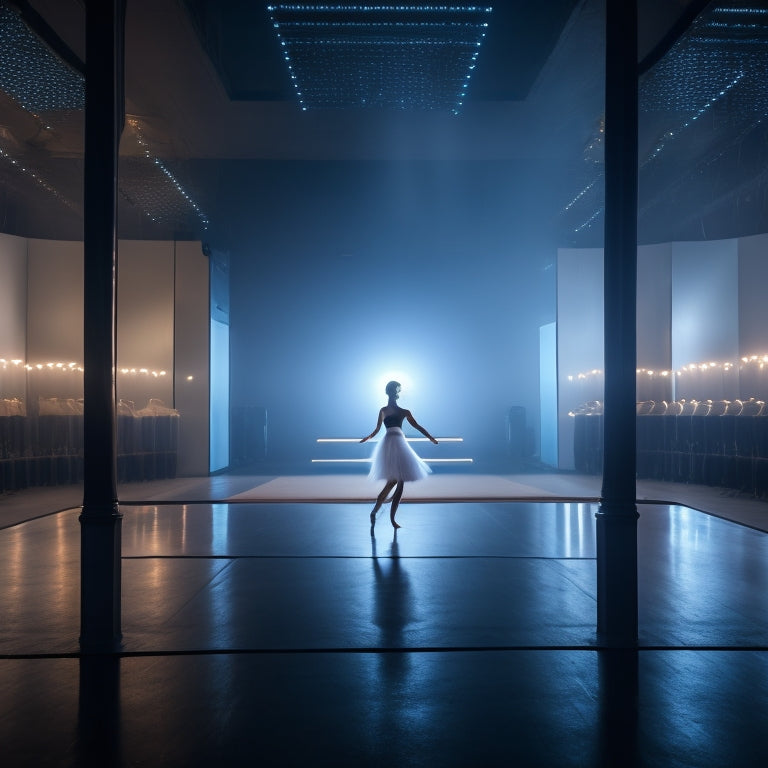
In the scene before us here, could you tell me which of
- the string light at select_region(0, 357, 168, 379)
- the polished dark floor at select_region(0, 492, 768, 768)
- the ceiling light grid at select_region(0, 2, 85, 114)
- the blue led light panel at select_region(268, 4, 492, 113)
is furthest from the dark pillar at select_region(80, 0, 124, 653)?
the string light at select_region(0, 357, 168, 379)

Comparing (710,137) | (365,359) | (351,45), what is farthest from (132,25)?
(365,359)

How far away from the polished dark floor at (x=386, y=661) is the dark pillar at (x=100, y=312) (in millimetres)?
570

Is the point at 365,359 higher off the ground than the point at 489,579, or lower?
higher

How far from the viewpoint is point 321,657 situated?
386 cm

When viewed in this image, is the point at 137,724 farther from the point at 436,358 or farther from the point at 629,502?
the point at 436,358

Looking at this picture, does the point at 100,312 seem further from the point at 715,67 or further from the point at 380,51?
the point at 715,67

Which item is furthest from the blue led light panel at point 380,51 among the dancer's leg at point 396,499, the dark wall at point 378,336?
the dark wall at point 378,336

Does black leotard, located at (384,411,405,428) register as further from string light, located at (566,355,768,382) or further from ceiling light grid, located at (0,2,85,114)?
string light, located at (566,355,768,382)

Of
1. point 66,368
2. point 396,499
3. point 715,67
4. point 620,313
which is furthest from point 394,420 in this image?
point 66,368

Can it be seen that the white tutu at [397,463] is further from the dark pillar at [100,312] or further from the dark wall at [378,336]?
the dark wall at [378,336]

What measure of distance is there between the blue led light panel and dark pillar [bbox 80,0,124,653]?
4.69 m

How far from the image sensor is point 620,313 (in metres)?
4.38

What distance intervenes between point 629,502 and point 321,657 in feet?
6.29

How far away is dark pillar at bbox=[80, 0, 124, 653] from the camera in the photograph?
4266 mm
